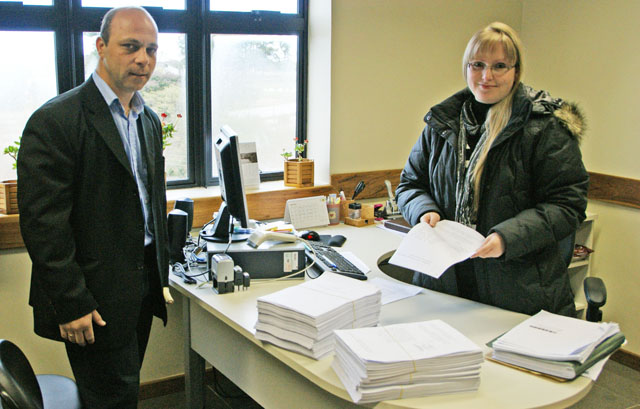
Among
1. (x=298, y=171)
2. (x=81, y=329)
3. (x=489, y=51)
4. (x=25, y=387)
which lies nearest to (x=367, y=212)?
(x=298, y=171)

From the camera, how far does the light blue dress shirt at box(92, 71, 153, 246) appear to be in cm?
192

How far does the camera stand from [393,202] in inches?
135

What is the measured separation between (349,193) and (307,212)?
1.33 ft

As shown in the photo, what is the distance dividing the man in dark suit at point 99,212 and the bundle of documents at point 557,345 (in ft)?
3.62

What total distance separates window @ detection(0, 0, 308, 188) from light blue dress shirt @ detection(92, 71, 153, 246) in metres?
1.01

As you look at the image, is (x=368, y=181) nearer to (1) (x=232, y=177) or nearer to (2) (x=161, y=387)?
(1) (x=232, y=177)

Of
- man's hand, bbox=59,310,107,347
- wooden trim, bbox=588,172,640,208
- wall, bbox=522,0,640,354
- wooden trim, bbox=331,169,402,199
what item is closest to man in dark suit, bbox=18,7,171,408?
man's hand, bbox=59,310,107,347

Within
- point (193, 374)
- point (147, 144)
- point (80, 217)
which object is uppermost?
point (147, 144)

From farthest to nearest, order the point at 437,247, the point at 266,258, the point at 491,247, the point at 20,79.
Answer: the point at 20,79, the point at 266,258, the point at 437,247, the point at 491,247

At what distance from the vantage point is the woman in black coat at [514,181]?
199 cm

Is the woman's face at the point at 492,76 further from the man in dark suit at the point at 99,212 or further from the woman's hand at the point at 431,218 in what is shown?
the man in dark suit at the point at 99,212

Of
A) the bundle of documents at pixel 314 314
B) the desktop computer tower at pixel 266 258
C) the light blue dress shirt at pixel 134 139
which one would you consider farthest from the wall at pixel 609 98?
the light blue dress shirt at pixel 134 139

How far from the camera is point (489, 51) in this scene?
203 cm

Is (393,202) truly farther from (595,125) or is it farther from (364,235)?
(595,125)
